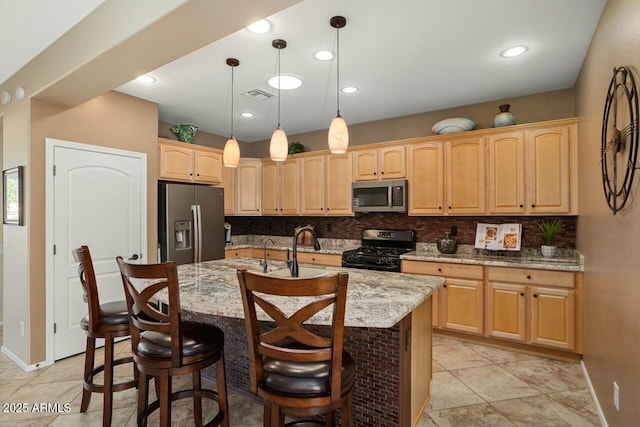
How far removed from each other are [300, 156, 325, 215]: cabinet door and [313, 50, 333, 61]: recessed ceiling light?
6.54 feet

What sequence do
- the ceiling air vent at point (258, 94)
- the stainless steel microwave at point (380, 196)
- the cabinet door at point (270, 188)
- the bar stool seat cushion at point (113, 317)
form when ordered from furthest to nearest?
the cabinet door at point (270, 188), the stainless steel microwave at point (380, 196), the ceiling air vent at point (258, 94), the bar stool seat cushion at point (113, 317)

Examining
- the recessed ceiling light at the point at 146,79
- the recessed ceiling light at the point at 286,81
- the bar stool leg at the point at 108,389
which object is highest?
the recessed ceiling light at the point at 146,79

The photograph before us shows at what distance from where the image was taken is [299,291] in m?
1.23

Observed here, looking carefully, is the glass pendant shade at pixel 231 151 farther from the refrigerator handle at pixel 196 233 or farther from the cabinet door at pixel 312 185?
the cabinet door at pixel 312 185

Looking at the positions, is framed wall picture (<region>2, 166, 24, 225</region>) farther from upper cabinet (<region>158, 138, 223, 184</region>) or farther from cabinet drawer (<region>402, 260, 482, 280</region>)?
cabinet drawer (<region>402, 260, 482, 280</region>)

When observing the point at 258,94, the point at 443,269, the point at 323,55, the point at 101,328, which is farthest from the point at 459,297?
the point at 101,328

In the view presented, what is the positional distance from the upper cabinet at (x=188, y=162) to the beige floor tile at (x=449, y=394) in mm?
3577

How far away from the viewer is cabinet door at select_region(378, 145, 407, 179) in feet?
13.4

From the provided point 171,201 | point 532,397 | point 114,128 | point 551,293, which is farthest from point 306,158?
point 532,397

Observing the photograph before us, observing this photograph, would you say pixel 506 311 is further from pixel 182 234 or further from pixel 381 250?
pixel 182 234

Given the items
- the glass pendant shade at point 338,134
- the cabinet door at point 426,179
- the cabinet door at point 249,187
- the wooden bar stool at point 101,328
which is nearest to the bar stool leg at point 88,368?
the wooden bar stool at point 101,328

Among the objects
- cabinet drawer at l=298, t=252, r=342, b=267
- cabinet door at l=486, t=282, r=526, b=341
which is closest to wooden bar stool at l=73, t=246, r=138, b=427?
cabinet drawer at l=298, t=252, r=342, b=267

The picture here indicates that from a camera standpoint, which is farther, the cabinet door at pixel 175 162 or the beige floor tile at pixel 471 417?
the cabinet door at pixel 175 162

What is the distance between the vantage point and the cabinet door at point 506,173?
3412mm
